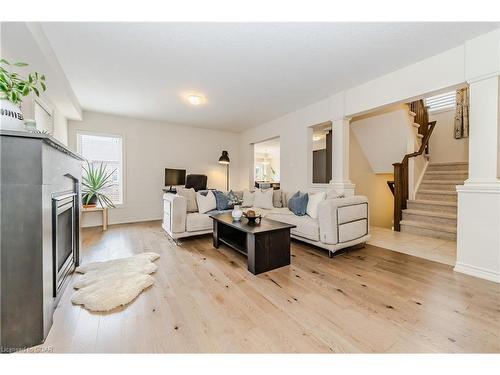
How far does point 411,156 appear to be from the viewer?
434 centimetres

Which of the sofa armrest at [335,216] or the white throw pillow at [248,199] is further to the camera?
the white throw pillow at [248,199]

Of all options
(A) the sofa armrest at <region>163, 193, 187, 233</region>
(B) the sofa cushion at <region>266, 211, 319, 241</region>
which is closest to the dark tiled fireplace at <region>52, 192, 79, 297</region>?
(A) the sofa armrest at <region>163, 193, 187, 233</region>

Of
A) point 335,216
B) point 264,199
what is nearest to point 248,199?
point 264,199

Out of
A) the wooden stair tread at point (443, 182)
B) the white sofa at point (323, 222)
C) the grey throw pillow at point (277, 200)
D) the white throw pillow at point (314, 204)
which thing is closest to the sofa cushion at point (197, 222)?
the white sofa at point (323, 222)

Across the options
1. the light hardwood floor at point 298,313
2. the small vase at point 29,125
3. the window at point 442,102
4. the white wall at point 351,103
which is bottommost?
the light hardwood floor at point 298,313

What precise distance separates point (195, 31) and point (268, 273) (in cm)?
263

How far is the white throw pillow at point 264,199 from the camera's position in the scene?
4.43m

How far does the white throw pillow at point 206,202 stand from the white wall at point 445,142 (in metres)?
5.75

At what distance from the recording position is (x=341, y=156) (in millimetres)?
3809

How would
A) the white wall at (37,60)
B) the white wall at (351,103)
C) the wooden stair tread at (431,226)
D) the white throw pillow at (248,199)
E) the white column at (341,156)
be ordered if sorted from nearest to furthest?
the white wall at (37,60)
the white wall at (351,103)
the wooden stair tread at (431,226)
the white column at (341,156)
the white throw pillow at (248,199)

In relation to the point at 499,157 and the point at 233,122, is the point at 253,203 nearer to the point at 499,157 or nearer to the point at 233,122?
the point at 233,122

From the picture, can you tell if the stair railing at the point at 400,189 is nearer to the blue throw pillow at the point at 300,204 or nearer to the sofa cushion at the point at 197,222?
the blue throw pillow at the point at 300,204

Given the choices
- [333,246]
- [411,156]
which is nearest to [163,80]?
[333,246]

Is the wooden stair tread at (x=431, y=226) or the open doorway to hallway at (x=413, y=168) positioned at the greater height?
the open doorway to hallway at (x=413, y=168)
